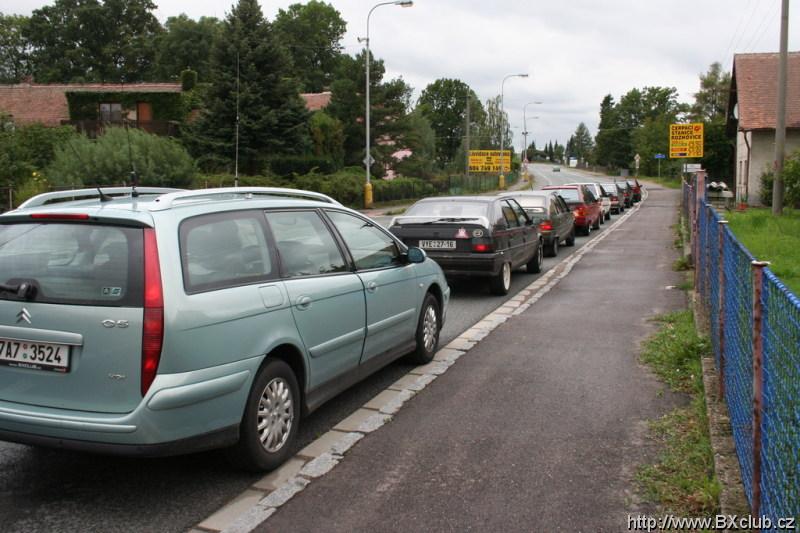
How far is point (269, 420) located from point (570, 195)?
806 inches

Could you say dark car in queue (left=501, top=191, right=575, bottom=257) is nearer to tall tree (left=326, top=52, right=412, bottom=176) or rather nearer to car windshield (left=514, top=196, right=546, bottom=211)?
car windshield (left=514, top=196, right=546, bottom=211)

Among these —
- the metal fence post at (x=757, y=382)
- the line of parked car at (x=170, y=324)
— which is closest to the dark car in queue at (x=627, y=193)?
the line of parked car at (x=170, y=324)

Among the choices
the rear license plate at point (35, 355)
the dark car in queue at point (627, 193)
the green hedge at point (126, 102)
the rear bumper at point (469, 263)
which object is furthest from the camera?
the green hedge at point (126, 102)

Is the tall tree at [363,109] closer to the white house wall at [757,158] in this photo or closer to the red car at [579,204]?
the white house wall at [757,158]

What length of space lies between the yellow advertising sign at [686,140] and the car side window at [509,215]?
33805 mm

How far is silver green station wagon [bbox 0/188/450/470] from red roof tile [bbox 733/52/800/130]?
106 ft

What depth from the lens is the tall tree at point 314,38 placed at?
8994cm

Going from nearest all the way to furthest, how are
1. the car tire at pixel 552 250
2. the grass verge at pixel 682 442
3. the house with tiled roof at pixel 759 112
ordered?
the grass verge at pixel 682 442 → the car tire at pixel 552 250 → the house with tiled roof at pixel 759 112

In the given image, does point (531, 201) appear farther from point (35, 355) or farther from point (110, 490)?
point (35, 355)

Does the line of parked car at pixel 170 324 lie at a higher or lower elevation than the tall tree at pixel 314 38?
lower

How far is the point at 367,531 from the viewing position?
149 inches

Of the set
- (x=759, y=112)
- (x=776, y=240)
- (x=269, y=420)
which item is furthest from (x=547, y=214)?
(x=759, y=112)

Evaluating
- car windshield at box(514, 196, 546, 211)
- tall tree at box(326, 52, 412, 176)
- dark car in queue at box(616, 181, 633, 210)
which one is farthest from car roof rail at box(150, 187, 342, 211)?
tall tree at box(326, 52, 412, 176)

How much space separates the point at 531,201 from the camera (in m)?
17.8
